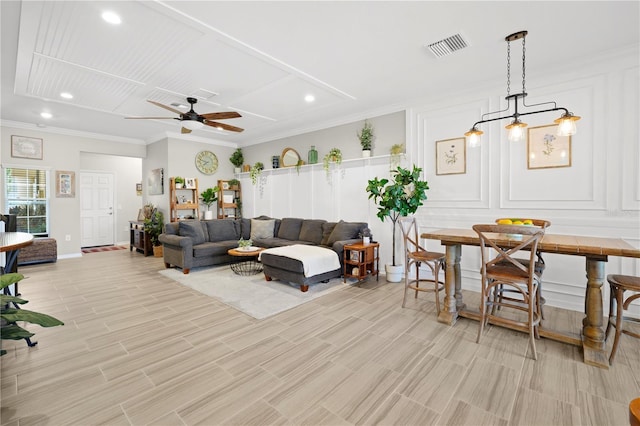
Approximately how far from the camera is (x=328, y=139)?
5.96 meters

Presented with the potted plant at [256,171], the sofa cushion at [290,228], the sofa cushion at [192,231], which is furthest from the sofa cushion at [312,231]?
the potted plant at [256,171]

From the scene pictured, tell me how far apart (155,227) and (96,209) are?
10.0 feet

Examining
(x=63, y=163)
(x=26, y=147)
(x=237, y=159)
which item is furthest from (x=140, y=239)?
A: (x=237, y=159)

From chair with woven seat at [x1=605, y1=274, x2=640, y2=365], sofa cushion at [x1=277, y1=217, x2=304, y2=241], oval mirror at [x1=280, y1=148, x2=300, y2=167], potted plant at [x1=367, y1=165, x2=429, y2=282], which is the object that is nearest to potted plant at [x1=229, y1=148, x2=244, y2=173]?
oval mirror at [x1=280, y1=148, x2=300, y2=167]

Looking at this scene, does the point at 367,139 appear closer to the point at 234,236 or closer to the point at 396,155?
the point at 396,155

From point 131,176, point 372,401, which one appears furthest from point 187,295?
point 131,176

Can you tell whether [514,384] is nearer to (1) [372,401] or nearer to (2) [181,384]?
(1) [372,401]

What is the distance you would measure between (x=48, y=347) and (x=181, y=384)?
1.52 meters

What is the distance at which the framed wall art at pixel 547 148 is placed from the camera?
3523 millimetres

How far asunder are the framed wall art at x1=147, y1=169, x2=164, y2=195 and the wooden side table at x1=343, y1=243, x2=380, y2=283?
508cm

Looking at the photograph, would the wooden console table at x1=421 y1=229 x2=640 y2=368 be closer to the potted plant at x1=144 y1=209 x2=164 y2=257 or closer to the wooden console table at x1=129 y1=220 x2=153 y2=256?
the potted plant at x1=144 y1=209 x2=164 y2=257

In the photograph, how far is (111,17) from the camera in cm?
255

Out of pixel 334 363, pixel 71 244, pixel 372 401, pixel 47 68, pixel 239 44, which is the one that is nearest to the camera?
pixel 372 401

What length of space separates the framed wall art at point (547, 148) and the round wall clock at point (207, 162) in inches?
263
